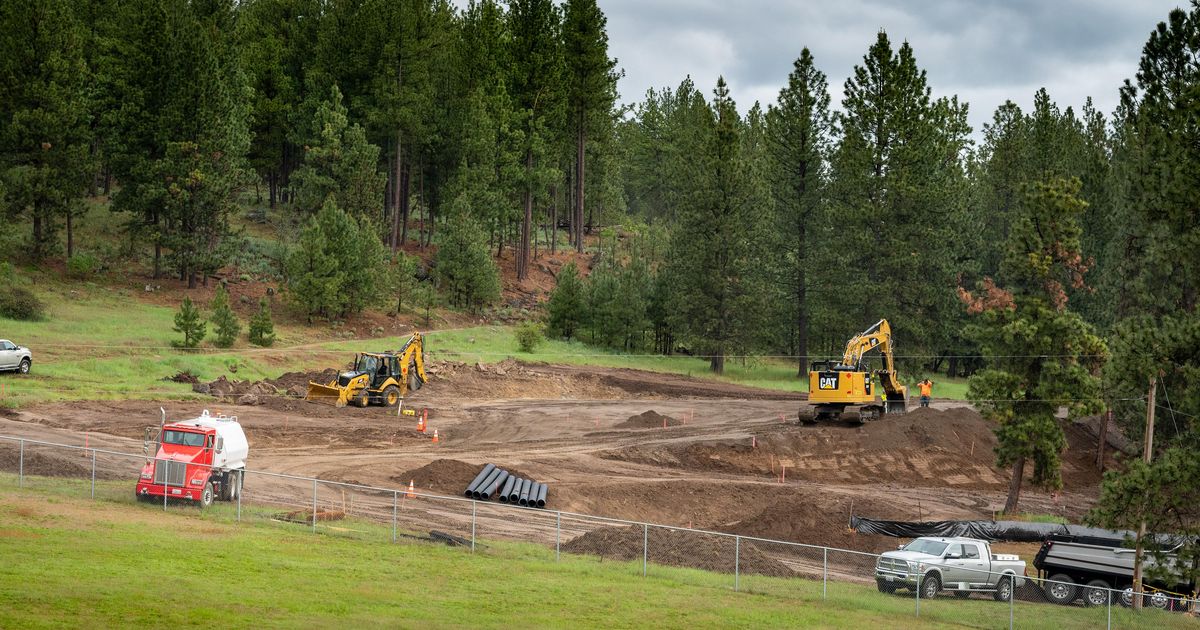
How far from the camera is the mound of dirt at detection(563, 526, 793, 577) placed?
29109 mm

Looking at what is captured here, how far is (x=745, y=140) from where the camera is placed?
114688mm

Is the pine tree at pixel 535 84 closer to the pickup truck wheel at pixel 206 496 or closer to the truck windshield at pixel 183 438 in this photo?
the truck windshield at pixel 183 438

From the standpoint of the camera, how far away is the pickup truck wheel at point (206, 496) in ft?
103

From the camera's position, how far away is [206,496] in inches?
1244

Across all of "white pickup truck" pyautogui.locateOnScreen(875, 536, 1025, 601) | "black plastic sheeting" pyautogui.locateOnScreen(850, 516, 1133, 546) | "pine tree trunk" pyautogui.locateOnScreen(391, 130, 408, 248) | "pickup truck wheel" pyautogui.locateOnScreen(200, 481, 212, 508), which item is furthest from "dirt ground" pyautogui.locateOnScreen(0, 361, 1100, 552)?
"pine tree trunk" pyautogui.locateOnScreen(391, 130, 408, 248)

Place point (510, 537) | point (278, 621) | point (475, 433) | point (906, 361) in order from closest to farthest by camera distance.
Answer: point (278, 621), point (510, 537), point (475, 433), point (906, 361)

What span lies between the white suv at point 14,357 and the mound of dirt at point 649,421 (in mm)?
29175

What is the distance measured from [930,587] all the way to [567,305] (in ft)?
186

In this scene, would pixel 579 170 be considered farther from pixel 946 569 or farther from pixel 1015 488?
pixel 946 569

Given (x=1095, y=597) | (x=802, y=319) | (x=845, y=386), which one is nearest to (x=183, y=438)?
(x=1095, y=597)

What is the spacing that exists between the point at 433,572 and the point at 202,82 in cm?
5569

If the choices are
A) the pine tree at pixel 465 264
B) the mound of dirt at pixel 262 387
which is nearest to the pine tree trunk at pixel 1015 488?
the mound of dirt at pixel 262 387

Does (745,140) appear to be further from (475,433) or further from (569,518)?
(569,518)

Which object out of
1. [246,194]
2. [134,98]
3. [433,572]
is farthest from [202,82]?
[433,572]
